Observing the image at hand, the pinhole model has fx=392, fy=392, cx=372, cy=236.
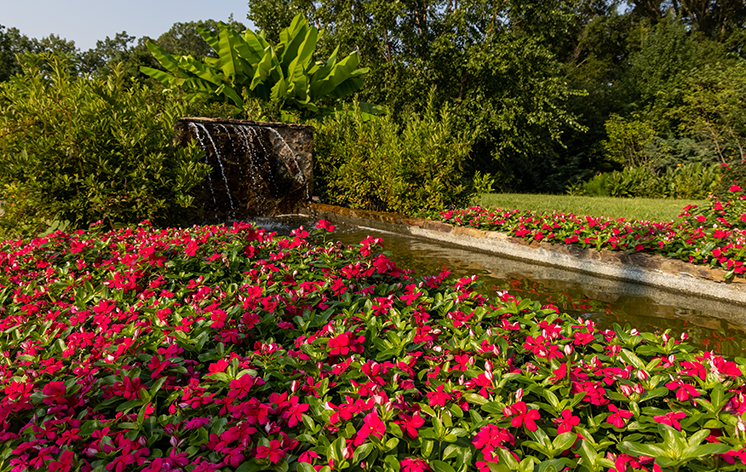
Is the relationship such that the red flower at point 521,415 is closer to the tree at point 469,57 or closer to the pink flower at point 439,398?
the pink flower at point 439,398

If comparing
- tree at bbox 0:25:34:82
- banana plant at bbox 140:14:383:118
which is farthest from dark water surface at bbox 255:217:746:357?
tree at bbox 0:25:34:82

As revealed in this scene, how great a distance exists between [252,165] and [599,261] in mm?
7088

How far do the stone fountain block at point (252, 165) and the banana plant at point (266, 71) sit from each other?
2.98 m

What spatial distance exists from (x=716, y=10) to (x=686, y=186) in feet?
92.2

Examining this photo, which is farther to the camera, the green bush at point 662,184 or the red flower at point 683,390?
the green bush at point 662,184

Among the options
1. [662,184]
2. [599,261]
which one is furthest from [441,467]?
[662,184]

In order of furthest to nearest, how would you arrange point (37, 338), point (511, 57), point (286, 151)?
point (511, 57) < point (286, 151) < point (37, 338)

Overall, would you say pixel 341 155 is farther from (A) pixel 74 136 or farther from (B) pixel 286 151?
(A) pixel 74 136

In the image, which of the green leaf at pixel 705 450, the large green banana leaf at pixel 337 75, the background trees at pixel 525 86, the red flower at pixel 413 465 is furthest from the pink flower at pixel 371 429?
the large green banana leaf at pixel 337 75

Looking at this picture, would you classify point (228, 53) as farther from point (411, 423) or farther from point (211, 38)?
point (411, 423)

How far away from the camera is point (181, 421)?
1531 millimetres

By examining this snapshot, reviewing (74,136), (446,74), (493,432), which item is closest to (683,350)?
(493,432)

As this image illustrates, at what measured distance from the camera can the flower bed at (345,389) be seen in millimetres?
1359

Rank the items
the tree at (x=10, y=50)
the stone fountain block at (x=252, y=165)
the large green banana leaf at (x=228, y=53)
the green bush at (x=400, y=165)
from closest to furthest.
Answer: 1. the green bush at (x=400, y=165)
2. the stone fountain block at (x=252, y=165)
3. the large green banana leaf at (x=228, y=53)
4. the tree at (x=10, y=50)
